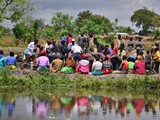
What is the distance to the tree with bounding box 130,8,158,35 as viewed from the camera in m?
84.3

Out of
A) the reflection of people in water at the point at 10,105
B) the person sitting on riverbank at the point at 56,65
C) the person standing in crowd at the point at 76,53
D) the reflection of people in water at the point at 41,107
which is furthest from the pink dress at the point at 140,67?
the reflection of people in water at the point at 10,105

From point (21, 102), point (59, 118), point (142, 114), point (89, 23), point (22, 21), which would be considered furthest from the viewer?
point (89, 23)

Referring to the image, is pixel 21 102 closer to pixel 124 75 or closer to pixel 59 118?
pixel 59 118

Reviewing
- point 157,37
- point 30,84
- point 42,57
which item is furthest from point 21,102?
point 157,37

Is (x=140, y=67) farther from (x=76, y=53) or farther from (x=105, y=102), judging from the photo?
(x=105, y=102)

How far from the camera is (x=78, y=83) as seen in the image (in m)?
23.6

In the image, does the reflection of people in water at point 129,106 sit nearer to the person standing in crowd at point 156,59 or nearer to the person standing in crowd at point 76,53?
the person standing in crowd at point 156,59

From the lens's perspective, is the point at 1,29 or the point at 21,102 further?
the point at 1,29

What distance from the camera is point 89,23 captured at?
51531 millimetres

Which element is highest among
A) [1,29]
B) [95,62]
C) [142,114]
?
[1,29]

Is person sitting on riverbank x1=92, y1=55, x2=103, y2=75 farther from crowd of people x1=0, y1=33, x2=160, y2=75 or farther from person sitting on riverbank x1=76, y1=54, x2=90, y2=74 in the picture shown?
person sitting on riverbank x1=76, y1=54, x2=90, y2=74

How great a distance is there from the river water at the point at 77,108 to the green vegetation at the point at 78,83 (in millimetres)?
3345

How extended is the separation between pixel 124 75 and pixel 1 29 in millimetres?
23817

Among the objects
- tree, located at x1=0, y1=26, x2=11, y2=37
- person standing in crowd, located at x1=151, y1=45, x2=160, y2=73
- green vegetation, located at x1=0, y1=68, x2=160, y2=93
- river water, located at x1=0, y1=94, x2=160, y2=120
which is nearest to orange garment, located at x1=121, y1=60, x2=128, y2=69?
green vegetation, located at x1=0, y1=68, x2=160, y2=93
